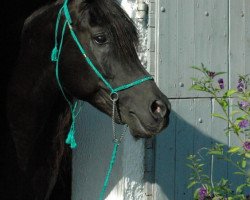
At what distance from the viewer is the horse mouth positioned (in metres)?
2.40

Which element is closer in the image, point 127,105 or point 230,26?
point 127,105

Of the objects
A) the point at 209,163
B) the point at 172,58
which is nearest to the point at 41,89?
the point at 172,58

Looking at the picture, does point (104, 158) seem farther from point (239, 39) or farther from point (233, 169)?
point (239, 39)

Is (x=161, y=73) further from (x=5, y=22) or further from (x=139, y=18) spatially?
(x=5, y=22)

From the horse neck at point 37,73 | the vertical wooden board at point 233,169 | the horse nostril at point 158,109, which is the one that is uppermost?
the horse neck at point 37,73

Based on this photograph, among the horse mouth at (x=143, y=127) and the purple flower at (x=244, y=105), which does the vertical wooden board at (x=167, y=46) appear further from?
the horse mouth at (x=143, y=127)

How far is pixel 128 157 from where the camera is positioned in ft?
11.3

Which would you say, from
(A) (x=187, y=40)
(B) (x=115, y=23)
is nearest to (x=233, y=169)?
(A) (x=187, y=40)

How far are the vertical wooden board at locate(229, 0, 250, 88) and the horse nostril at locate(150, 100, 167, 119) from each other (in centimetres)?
184

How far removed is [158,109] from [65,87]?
53cm

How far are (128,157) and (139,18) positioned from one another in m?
0.89

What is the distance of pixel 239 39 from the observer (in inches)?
165

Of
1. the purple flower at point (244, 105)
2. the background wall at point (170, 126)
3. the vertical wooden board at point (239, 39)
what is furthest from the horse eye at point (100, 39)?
the vertical wooden board at point (239, 39)

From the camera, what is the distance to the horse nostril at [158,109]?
2393mm
